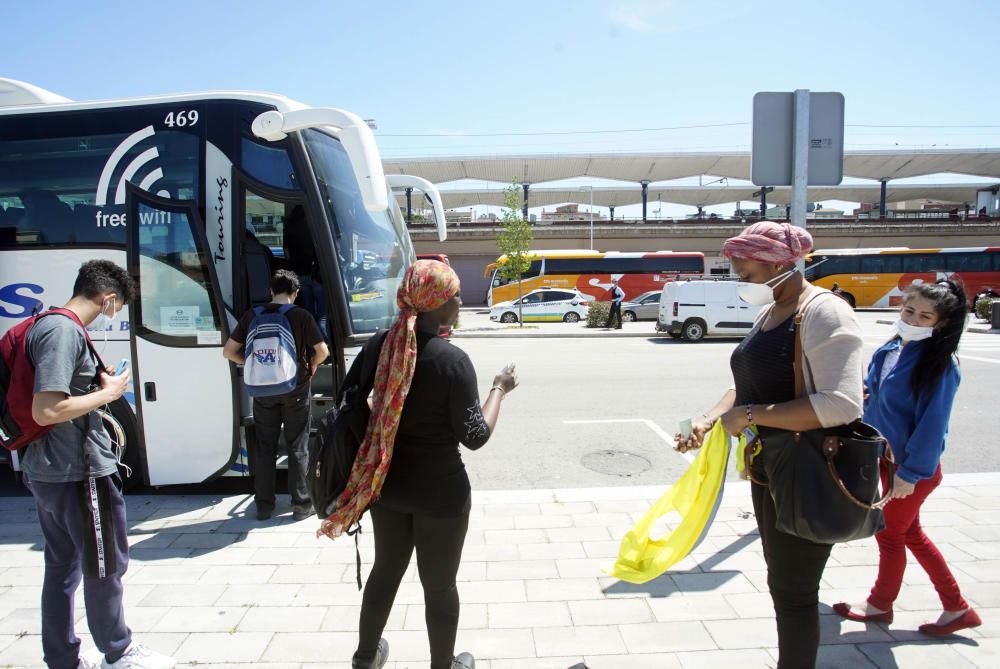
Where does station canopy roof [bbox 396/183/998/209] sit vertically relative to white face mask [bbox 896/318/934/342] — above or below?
above

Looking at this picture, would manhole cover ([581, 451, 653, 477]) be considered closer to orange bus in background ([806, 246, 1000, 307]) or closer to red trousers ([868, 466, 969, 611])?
red trousers ([868, 466, 969, 611])

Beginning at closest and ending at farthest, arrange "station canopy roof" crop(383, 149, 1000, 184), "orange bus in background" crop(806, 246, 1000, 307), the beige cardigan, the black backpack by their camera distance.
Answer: the beige cardigan < the black backpack < "orange bus in background" crop(806, 246, 1000, 307) < "station canopy roof" crop(383, 149, 1000, 184)

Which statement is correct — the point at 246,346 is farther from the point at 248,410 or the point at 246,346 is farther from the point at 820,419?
the point at 820,419

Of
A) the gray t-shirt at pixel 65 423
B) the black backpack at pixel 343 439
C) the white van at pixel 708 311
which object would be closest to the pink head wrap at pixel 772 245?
the black backpack at pixel 343 439

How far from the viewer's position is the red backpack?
7.79ft

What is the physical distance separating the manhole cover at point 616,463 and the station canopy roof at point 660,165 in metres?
42.1

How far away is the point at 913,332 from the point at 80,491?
3810 millimetres

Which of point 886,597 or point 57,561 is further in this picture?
point 886,597

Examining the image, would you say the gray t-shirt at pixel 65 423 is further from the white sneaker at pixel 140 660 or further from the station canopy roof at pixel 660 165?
the station canopy roof at pixel 660 165

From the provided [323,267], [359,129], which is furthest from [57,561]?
[359,129]

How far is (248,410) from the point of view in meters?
4.68

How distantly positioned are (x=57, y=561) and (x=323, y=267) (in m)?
2.56

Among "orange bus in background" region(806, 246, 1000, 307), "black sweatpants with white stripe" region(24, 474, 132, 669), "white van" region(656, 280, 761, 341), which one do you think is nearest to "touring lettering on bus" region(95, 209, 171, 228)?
"black sweatpants with white stripe" region(24, 474, 132, 669)

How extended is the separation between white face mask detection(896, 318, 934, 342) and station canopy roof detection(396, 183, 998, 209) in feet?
163
